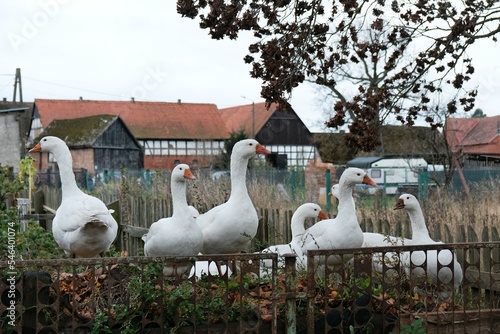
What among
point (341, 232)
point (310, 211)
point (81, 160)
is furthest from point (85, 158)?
point (341, 232)

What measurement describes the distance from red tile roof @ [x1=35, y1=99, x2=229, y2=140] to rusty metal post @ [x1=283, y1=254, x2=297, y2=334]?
61.6 m

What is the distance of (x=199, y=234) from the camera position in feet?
19.7

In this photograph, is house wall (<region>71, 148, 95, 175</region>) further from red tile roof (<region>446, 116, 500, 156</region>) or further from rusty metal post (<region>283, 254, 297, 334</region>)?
rusty metal post (<region>283, 254, 297, 334</region>)

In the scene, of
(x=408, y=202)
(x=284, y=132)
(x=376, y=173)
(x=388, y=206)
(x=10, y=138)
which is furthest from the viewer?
(x=284, y=132)

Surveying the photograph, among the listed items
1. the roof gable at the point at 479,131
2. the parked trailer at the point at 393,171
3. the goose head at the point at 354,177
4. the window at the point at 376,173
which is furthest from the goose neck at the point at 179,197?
the roof gable at the point at 479,131

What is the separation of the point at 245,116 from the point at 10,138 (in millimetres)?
34206

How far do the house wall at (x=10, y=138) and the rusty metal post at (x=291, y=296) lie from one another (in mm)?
37059

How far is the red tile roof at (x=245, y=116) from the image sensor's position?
66812 millimetres

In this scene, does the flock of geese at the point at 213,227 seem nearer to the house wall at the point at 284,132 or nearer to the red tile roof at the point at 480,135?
the red tile roof at the point at 480,135

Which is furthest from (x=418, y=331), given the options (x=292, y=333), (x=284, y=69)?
(x=284, y=69)

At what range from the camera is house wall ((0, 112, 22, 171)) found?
39.6 metres

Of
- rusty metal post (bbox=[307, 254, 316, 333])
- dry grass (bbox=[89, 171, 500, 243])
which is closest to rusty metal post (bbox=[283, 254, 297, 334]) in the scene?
rusty metal post (bbox=[307, 254, 316, 333])

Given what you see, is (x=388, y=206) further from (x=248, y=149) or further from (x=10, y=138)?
(x=10, y=138)

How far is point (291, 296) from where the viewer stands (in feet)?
14.8
